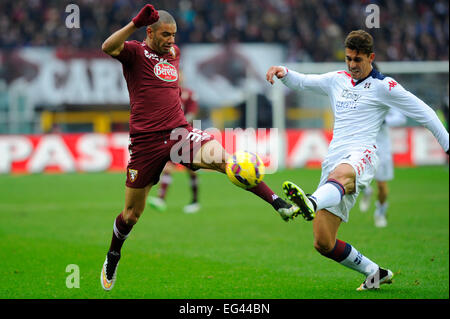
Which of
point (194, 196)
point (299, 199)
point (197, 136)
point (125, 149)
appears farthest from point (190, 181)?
point (125, 149)

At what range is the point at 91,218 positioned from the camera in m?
11.8

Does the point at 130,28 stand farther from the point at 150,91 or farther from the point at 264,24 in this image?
the point at 264,24

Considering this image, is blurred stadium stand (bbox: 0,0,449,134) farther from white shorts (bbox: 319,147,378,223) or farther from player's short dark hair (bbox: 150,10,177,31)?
player's short dark hair (bbox: 150,10,177,31)

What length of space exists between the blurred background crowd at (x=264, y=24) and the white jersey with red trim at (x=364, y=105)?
61.1 feet

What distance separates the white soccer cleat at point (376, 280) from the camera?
20.9ft

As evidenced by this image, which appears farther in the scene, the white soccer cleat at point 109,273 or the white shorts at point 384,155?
the white shorts at point 384,155

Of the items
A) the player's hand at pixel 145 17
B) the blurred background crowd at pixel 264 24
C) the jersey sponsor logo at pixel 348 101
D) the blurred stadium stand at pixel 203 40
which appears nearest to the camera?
the player's hand at pixel 145 17

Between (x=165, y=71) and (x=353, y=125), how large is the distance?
5.94 ft

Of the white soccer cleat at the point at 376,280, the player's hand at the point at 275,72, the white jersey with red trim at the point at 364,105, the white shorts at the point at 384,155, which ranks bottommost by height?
the white soccer cleat at the point at 376,280

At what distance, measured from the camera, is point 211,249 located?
8.84 meters

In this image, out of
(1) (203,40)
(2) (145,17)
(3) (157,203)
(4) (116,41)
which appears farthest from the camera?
(1) (203,40)

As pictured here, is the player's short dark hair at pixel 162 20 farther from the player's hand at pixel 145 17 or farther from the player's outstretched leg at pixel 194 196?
the player's outstretched leg at pixel 194 196

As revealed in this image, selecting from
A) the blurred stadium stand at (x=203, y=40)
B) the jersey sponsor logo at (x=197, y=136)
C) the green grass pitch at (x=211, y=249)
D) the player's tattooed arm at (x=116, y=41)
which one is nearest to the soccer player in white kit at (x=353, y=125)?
the green grass pitch at (x=211, y=249)
